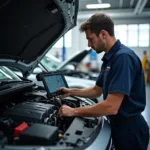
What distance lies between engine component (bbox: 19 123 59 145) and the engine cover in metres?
0.24

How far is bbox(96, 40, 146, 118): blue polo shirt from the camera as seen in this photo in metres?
1.49

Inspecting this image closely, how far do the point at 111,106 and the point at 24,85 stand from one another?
3.28 ft

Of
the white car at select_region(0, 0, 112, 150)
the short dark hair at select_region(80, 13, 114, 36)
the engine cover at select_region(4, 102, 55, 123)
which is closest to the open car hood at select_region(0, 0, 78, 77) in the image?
the white car at select_region(0, 0, 112, 150)

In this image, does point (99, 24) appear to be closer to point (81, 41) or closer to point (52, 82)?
point (52, 82)

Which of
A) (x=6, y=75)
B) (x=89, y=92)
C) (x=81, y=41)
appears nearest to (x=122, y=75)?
(x=89, y=92)

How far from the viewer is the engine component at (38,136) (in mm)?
1182

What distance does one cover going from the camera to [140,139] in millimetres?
1733

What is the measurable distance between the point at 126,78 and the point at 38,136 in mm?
693

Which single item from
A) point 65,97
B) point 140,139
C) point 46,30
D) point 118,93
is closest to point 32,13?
point 46,30

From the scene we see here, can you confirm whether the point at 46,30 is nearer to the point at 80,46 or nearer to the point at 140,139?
the point at 140,139

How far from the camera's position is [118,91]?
4.84 feet

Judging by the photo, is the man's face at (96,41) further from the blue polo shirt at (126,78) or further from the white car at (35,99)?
the white car at (35,99)

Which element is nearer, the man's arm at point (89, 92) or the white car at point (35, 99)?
the white car at point (35, 99)

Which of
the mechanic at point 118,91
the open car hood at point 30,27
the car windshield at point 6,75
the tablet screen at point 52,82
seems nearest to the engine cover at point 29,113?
the mechanic at point 118,91
